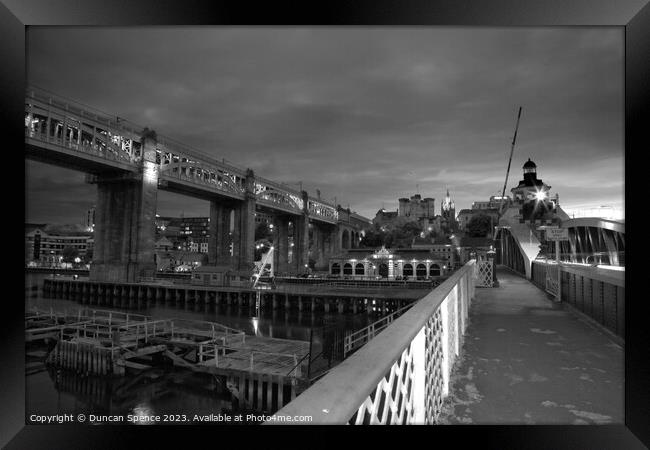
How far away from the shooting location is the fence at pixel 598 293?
6.03 meters

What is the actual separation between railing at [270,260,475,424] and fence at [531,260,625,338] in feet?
14.0

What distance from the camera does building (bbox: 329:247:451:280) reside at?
52.9 metres

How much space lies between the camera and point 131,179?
1596 inches

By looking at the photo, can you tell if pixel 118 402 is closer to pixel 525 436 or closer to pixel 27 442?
pixel 27 442

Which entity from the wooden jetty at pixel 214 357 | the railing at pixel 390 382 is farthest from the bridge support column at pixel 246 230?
the railing at pixel 390 382

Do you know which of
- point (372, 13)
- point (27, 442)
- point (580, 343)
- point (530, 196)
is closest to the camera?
point (27, 442)

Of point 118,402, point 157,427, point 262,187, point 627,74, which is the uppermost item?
point 262,187

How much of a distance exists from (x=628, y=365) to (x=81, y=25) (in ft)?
19.7

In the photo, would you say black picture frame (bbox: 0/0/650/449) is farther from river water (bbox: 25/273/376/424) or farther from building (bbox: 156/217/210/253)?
building (bbox: 156/217/210/253)

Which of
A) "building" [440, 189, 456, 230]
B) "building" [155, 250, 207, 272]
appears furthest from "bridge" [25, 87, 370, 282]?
"building" [440, 189, 456, 230]

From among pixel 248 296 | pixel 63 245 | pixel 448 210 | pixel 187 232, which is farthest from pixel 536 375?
pixel 187 232

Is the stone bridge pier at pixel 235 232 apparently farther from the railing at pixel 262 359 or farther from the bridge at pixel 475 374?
the bridge at pixel 475 374

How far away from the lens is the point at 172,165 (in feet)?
153

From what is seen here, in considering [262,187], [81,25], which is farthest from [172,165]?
[81,25]
